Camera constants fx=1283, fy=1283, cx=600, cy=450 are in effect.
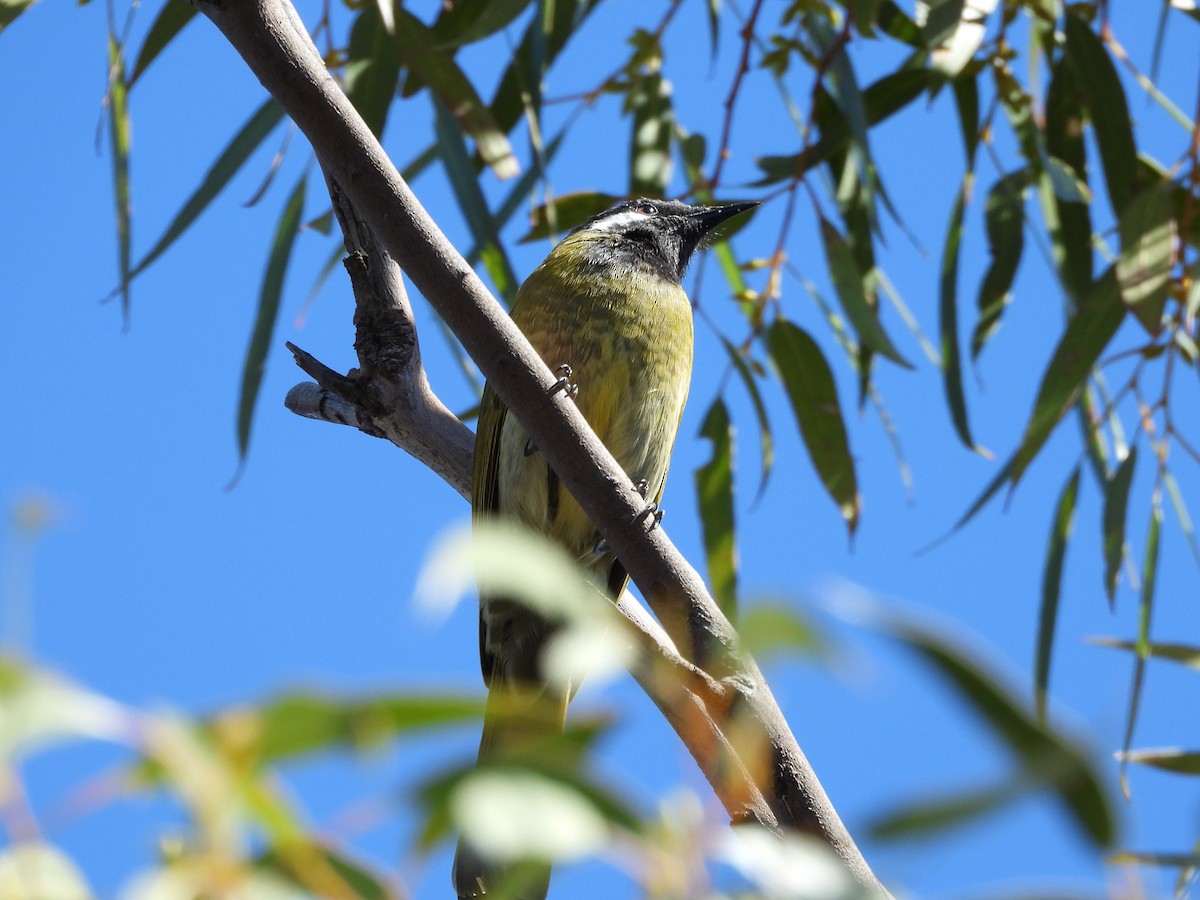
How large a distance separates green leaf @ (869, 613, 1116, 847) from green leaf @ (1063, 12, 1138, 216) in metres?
2.47

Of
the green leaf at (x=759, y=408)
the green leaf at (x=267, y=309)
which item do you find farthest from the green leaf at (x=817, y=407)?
the green leaf at (x=267, y=309)

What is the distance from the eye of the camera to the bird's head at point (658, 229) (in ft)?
10.3

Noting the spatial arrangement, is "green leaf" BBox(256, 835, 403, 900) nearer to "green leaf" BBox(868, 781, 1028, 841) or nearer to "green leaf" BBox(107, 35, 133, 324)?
"green leaf" BBox(868, 781, 1028, 841)

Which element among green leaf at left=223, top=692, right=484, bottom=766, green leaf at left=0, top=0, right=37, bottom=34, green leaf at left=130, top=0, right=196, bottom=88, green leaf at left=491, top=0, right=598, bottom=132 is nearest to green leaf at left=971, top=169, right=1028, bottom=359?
green leaf at left=491, top=0, right=598, bottom=132

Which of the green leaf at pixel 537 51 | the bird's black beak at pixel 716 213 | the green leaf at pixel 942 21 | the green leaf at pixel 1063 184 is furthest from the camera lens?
the bird's black beak at pixel 716 213

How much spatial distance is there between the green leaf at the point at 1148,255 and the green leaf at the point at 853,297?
43 centimetres

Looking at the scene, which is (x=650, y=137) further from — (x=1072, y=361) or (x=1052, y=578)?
(x=1052, y=578)

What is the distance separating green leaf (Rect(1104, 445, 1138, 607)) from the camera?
2604 millimetres

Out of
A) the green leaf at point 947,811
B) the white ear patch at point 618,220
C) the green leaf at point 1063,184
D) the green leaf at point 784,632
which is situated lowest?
the green leaf at point 947,811

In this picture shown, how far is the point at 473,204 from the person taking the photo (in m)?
2.61

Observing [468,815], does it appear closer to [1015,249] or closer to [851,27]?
[851,27]

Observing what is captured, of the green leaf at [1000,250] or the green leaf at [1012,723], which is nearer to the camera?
the green leaf at [1012,723]

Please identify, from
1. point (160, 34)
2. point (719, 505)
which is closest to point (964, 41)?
point (719, 505)

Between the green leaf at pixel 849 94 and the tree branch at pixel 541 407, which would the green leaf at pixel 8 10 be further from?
the green leaf at pixel 849 94
